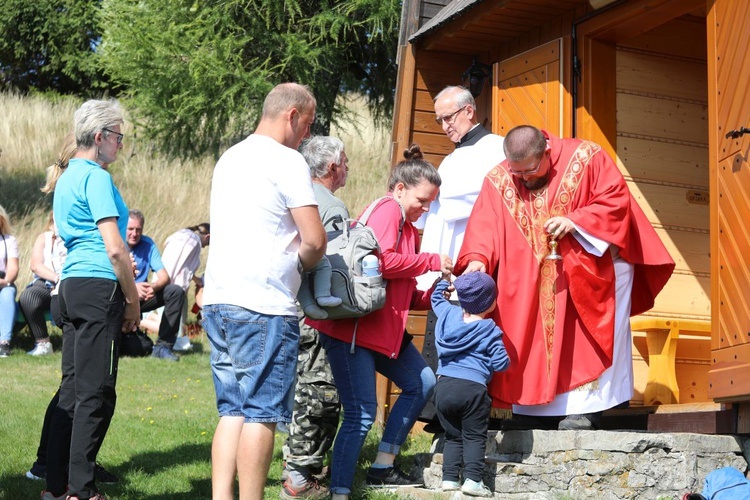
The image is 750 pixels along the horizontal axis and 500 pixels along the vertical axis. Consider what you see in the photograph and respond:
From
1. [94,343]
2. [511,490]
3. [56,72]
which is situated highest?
[56,72]

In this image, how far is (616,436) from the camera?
17.4ft

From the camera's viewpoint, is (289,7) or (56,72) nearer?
(289,7)

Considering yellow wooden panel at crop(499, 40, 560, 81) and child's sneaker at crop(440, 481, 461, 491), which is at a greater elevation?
yellow wooden panel at crop(499, 40, 560, 81)

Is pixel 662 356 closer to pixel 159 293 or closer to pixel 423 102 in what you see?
pixel 423 102

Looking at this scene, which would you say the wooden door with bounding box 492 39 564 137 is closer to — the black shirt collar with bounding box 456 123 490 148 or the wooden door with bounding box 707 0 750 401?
the black shirt collar with bounding box 456 123 490 148

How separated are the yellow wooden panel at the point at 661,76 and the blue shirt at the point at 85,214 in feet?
14.0

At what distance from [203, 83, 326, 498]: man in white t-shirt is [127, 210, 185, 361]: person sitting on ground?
6.58 meters

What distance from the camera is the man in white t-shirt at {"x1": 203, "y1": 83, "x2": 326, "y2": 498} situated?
13.4 ft

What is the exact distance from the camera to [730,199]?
17.9 feet

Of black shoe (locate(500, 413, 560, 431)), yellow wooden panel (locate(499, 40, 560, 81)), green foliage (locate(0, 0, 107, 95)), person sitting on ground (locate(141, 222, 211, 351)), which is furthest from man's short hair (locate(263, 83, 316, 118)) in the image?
green foliage (locate(0, 0, 107, 95))

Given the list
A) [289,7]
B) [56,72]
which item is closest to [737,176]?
[289,7]

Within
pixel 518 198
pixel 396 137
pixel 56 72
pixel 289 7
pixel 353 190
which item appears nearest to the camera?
pixel 518 198

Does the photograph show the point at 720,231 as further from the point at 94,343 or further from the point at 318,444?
the point at 94,343

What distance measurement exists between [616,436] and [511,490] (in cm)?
63
